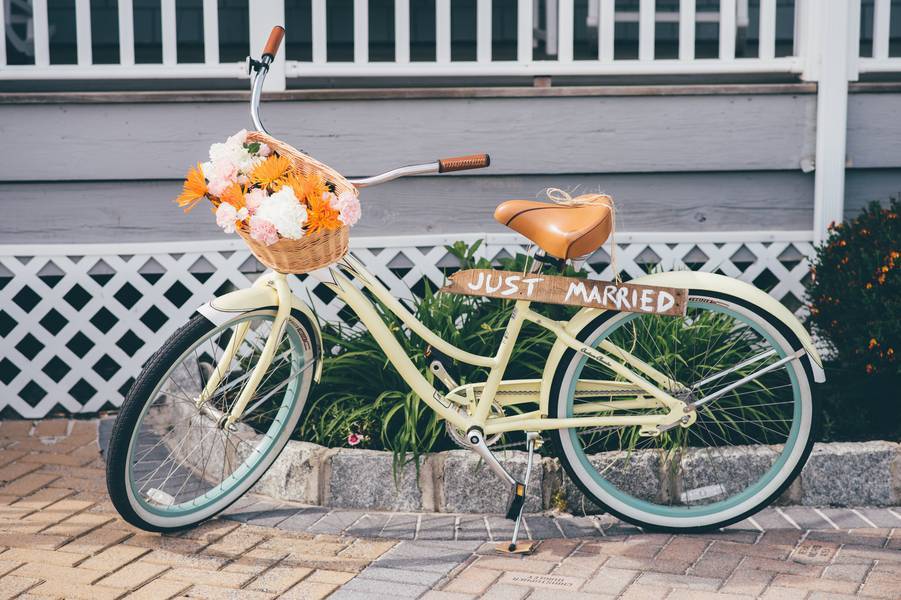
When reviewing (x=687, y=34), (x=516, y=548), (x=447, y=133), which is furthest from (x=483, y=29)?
(x=516, y=548)

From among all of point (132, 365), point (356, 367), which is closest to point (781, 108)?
point (356, 367)

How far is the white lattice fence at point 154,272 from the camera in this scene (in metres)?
4.81

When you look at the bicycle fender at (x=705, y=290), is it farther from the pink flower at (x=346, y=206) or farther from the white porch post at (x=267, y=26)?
the white porch post at (x=267, y=26)

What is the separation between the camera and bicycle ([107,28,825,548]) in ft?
10.9

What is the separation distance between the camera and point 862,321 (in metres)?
4.02

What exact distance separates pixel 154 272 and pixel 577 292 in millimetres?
2323

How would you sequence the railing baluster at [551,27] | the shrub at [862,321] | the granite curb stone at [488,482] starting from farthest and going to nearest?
1. the railing baluster at [551,27]
2. the shrub at [862,321]
3. the granite curb stone at [488,482]

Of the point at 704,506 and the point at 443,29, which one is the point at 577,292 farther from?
the point at 443,29

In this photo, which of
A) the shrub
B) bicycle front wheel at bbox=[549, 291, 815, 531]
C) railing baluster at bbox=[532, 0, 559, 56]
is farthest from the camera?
railing baluster at bbox=[532, 0, 559, 56]

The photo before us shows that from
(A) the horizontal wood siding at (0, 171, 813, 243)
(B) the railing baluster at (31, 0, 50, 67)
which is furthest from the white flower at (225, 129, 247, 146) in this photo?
(B) the railing baluster at (31, 0, 50, 67)

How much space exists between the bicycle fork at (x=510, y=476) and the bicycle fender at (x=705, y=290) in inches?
7.2

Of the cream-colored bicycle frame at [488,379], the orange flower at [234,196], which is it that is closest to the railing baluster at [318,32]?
the cream-colored bicycle frame at [488,379]

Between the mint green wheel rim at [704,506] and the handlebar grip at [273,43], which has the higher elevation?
the handlebar grip at [273,43]

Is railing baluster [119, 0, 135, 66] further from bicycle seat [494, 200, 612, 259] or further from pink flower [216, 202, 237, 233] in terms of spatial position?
bicycle seat [494, 200, 612, 259]
